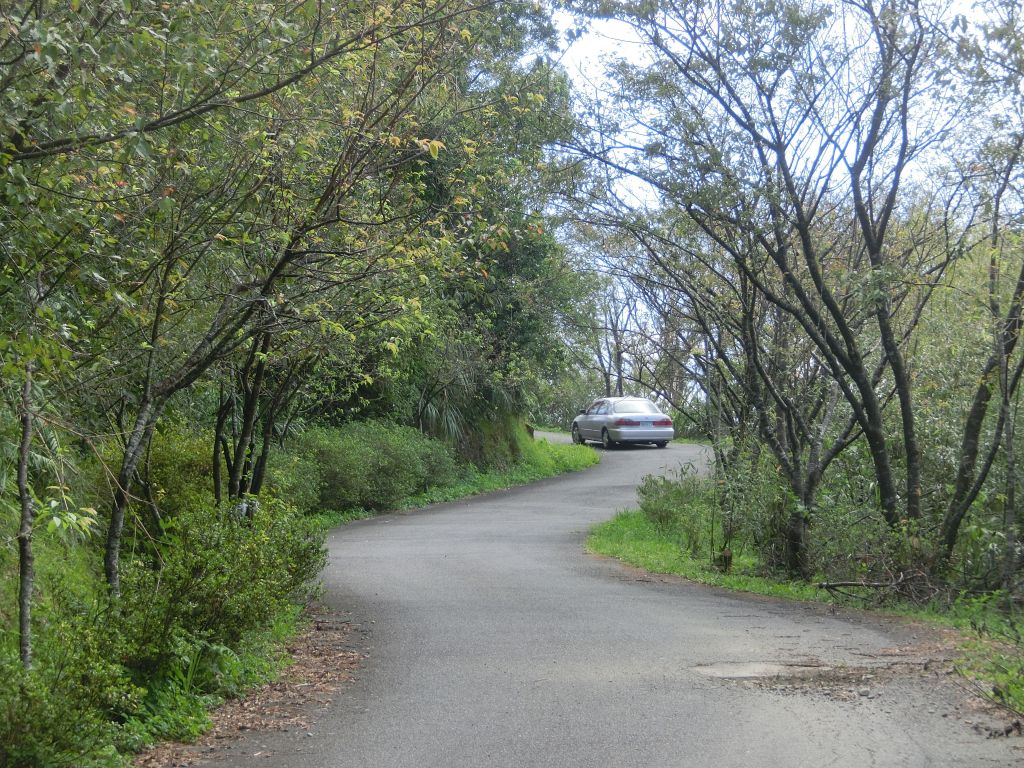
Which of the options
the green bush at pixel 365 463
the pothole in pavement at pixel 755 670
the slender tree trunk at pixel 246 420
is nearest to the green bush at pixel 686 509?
the green bush at pixel 365 463

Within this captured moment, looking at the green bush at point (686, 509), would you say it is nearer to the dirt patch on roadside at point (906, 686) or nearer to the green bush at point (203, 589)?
the dirt patch on roadside at point (906, 686)

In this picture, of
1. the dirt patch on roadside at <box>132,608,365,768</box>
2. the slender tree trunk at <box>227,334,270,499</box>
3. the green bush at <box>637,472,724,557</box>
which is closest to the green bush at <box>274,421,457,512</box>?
the green bush at <box>637,472,724,557</box>

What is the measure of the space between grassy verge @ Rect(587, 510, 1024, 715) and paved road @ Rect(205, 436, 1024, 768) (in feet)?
1.08

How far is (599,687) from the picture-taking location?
696 centimetres

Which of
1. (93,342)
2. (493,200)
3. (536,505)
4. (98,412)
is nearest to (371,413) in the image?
(536,505)

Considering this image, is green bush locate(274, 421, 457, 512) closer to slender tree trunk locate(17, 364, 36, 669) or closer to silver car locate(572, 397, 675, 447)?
slender tree trunk locate(17, 364, 36, 669)

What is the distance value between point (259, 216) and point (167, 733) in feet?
13.0

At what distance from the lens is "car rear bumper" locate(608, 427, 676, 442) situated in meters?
35.6

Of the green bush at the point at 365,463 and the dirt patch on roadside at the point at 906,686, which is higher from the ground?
the green bush at the point at 365,463

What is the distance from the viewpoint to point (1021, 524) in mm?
11188

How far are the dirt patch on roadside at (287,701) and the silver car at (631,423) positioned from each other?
26951 millimetres

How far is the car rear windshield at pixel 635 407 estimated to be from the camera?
3578 cm

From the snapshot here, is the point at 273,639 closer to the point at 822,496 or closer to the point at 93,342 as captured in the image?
the point at 93,342

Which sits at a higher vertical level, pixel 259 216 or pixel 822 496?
pixel 259 216
